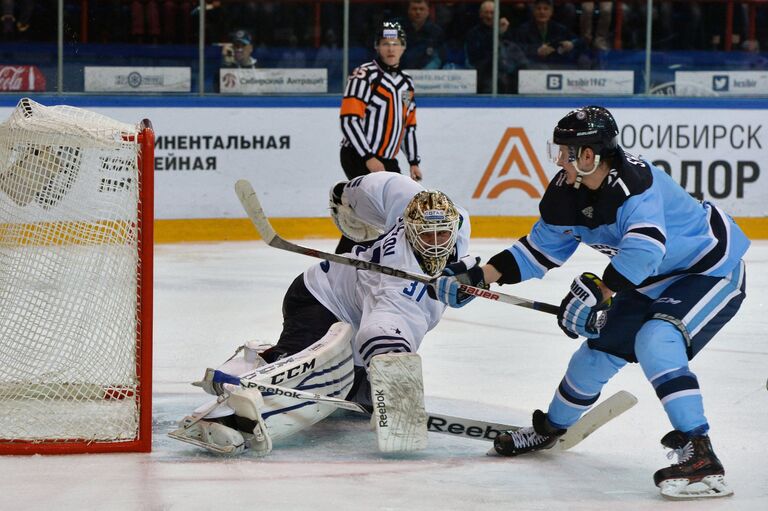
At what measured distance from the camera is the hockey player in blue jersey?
2.86 m

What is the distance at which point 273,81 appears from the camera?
7461mm

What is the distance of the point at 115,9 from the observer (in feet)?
24.3

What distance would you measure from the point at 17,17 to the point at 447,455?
485 centimetres

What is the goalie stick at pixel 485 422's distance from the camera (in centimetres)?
320

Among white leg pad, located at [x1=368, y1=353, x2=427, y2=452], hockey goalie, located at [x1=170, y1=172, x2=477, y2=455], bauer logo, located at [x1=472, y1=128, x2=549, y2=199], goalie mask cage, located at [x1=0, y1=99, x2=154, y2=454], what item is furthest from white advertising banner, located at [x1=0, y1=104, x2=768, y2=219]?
A: white leg pad, located at [x1=368, y1=353, x2=427, y2=452]

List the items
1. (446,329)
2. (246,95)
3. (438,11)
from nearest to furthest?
(446,329)
(246,95)
(438,11)

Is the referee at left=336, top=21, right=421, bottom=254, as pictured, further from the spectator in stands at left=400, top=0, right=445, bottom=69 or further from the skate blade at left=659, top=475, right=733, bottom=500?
the skate blade at left=659, top=475, right=733, bottom=500

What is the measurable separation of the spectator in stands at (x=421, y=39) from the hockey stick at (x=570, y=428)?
4.62m

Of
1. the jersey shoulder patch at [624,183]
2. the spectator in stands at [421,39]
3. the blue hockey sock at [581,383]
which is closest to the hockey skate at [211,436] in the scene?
the blue hockey sock at [581,383]

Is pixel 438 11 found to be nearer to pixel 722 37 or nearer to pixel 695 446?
pixel 722 37

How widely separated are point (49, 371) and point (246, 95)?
4.24 meters

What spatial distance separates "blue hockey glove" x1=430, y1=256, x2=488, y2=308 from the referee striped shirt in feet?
9.12

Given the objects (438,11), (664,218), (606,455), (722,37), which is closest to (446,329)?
(606,455)

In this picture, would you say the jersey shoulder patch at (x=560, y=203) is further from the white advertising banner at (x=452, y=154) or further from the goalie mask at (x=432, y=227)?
the white advertising banner at (x=452, y=154)
